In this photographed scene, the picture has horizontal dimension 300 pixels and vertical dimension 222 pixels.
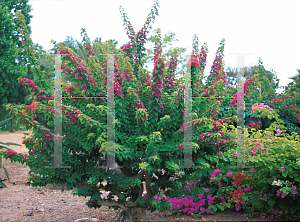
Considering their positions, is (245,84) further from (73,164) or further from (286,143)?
(73,164)

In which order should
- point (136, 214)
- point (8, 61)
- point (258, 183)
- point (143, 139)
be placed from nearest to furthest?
point (143, 139) < point (136, 214) < point (258, 183) < point (8, 61)

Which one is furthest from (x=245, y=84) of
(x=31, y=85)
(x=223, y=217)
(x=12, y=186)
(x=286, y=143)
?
(x=12, y=186)

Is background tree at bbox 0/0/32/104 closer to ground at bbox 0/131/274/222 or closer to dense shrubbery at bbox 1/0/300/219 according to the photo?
ground at bbox 0/131/274/222

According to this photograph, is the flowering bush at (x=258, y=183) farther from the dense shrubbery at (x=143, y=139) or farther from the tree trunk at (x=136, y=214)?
the tree trunk at (x=136, y=214)

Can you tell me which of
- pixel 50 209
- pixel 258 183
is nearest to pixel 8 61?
pixel 50 209

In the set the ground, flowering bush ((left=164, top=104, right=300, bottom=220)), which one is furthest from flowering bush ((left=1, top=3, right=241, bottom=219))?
the ground

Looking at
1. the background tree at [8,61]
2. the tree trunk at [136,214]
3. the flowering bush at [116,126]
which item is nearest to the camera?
the flowering bush at [116,126]

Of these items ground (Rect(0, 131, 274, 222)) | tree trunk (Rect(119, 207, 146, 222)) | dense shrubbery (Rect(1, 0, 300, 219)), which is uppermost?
dense shrubbery (Rect(1, 0, 300, 219))

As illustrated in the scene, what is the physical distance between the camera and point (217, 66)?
3.92 meters

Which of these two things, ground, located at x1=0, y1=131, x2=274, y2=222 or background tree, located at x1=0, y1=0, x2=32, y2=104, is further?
background tree, located at x1=0, y1=0, x2=32, y2=104

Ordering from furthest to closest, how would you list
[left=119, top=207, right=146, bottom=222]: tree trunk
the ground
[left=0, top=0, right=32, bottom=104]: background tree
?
[left=0, top=0, right=32, bottom=104]: background tree, the ground, [left=119, top=207, right=146, bottom=222]: tree trunk

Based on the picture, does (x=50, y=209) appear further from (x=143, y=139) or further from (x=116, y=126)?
(x=143, y=139)

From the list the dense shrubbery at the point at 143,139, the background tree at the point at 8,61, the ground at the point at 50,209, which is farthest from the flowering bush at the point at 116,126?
the background tree at the point at 8,61

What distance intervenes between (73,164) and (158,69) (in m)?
1.75
